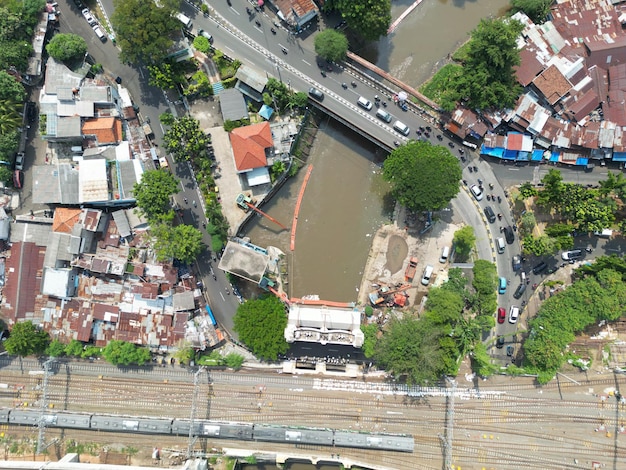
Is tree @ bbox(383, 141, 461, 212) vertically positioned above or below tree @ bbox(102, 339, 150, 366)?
above

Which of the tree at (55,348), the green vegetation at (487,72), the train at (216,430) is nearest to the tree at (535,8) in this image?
the green vegetation at (487,72)

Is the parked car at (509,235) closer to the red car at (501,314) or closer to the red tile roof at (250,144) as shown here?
the red car at (501,314)

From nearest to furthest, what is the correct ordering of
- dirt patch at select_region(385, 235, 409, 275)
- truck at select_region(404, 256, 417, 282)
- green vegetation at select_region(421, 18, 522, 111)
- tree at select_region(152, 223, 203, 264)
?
tree at select_region(152, 223, 203, 264)
green vegetation at select_region(421, 18, 522, 111)
truck at select_region(404, 256, 417, 282)
dirt patch at select_region(385, 235, 409, 275)

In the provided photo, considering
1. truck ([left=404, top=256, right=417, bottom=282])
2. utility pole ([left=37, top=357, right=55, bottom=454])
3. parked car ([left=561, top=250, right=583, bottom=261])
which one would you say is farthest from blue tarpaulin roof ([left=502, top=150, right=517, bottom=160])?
utility pole ([left=37, top=357, right=55, bottom=454])

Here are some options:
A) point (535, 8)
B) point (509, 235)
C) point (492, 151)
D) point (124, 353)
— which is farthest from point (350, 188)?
point (124, 353)

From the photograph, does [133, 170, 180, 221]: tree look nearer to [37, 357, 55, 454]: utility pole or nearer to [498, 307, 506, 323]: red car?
[37, 357, 55, 454]: utility pole

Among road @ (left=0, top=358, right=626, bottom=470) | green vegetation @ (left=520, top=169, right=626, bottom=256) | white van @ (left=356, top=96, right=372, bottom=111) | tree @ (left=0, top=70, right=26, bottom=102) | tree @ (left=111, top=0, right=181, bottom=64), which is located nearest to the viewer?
tree @ (left=111, top=0, right=181, bottom=64)

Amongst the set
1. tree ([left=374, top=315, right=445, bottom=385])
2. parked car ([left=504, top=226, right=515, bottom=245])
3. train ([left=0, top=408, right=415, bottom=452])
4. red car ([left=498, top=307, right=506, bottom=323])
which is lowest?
train ([left=0, top=408, right=415, bottom=452])
